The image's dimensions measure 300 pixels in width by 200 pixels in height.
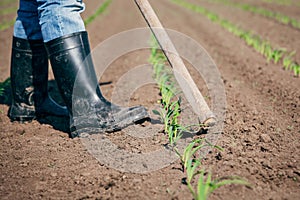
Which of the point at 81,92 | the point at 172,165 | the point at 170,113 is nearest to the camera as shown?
the point at 172,165

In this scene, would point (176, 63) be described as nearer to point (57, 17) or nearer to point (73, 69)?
point (73, 69)

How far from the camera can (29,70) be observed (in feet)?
7.34

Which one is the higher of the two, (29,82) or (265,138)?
(29,82)

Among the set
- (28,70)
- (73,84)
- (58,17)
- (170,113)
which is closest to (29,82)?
(28,70)

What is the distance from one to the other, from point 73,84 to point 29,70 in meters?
0.60

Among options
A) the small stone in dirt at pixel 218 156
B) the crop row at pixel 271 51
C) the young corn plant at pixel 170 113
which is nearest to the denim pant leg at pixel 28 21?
the young corn plant at pixel 170 113

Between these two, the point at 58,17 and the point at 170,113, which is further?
the point at 170,113

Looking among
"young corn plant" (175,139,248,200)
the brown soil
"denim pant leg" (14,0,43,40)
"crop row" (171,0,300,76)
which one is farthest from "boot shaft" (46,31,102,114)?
"crop row" (171,0,300,76)

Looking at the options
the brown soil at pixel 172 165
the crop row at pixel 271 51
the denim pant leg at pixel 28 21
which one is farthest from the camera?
the crop row at pixel 271 51

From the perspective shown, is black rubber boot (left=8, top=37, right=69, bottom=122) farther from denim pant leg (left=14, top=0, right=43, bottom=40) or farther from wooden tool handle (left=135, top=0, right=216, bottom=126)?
wooden tool handle (left=135, top=0, right=216, bottom=126)

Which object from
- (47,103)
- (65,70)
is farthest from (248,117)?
(47,103)

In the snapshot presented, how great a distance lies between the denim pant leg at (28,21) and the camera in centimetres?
209

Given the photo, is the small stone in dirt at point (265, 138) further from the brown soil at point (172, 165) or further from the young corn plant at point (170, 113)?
the young corn plant at point (170, 113)

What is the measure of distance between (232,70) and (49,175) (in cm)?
243
